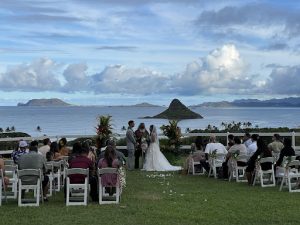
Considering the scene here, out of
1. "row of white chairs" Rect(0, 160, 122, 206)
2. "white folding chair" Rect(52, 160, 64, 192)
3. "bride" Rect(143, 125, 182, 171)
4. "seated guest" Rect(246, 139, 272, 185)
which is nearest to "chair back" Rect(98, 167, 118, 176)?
"row of white chairs" Rect(0, 160, 122, 206)

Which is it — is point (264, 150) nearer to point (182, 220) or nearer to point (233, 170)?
point (233, 170)

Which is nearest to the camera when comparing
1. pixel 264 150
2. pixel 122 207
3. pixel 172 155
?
pixel 122 207

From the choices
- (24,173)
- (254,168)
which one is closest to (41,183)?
(24,173)

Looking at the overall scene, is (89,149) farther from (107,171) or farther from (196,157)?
(196,157)

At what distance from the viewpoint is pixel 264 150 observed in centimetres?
1628

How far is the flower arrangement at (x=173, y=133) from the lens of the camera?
23859 mm

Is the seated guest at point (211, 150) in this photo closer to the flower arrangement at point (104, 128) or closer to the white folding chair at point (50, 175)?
the flower arrangement at point (104, 128)

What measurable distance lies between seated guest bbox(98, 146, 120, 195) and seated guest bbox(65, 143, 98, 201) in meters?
0.30

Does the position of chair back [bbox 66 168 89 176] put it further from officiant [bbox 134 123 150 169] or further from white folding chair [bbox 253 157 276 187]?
officiant [bbox 134 123 150 169]

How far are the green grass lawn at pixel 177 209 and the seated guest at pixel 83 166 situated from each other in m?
0.62

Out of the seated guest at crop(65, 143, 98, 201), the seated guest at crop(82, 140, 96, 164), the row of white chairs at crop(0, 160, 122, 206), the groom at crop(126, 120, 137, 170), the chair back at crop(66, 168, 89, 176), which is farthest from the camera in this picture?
the groom at crop(126, 120, 137, 170)

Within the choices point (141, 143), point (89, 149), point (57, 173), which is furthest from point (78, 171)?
point (141, 143)

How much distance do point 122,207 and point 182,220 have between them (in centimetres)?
193

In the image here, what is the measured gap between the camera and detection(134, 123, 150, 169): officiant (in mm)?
22703
